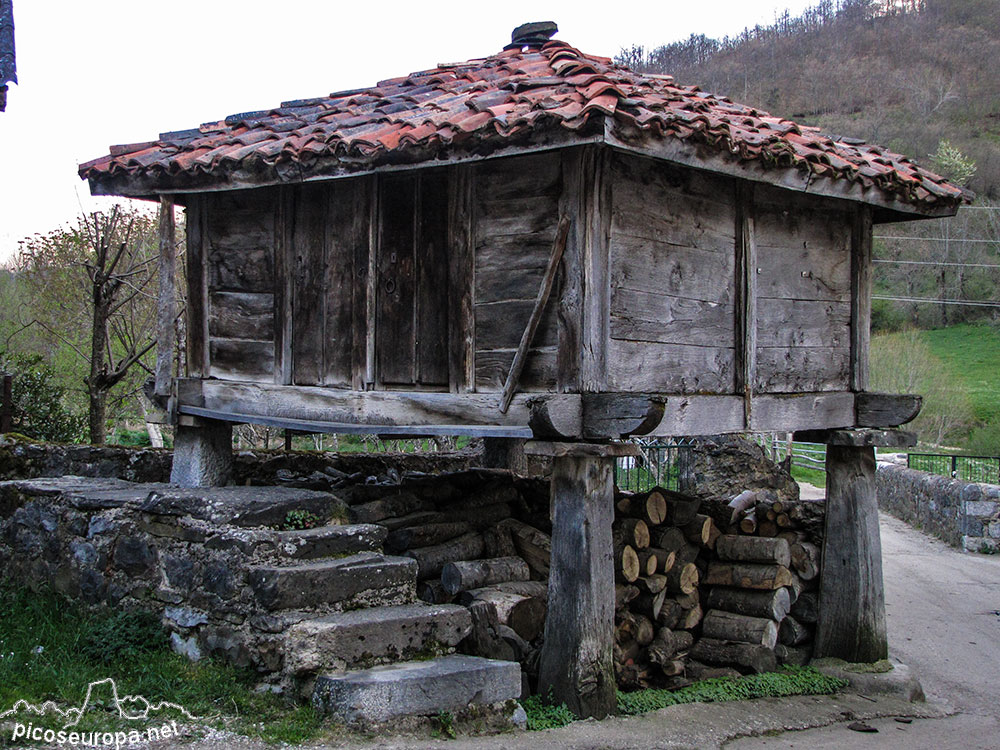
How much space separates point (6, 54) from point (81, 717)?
451 centimetres

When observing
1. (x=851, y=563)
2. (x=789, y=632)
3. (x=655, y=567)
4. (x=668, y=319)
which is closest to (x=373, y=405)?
(x=668, y=319)

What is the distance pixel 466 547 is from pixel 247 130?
10.2 ft

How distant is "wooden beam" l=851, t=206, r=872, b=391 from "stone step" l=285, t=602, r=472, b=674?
12.1 ft

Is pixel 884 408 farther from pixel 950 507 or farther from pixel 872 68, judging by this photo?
pixel 872 68

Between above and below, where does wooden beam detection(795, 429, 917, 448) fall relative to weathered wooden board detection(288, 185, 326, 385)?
below

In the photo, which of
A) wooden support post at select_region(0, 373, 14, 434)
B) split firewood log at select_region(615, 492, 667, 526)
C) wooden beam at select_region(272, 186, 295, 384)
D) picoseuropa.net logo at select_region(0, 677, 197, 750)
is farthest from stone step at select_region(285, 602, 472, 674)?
wooden support post at select_region(0, 373, 14, 434)

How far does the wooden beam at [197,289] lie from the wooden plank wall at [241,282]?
0.04 m

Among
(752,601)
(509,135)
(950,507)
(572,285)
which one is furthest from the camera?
(950,507)

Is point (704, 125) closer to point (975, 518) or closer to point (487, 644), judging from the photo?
point (487, 644)

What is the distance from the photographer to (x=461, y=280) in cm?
496

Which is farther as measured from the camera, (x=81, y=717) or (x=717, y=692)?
(x=717, y=692)

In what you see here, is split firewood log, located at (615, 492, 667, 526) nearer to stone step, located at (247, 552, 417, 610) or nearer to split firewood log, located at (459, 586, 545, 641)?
split firewood log, located at (459, 586, 545, 641)

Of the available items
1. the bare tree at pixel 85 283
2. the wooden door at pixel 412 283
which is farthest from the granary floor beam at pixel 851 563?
the bare tree at pixel 85 283

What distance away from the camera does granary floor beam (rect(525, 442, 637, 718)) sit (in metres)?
4.75
